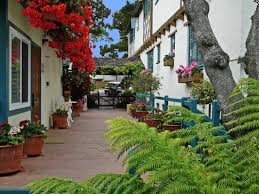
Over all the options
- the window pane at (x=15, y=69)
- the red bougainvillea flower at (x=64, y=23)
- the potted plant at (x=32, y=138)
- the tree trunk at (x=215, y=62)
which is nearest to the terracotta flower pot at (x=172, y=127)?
the red bougainvillea flower at (x=64, y=23)

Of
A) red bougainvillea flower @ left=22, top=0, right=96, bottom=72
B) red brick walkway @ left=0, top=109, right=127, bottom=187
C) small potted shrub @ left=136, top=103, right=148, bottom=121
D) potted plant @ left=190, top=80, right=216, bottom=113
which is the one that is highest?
red bougainvillea flower @ left=22, top=0, right=96, bottom=72

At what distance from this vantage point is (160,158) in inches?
89.3

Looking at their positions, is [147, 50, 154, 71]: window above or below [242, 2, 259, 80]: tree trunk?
above

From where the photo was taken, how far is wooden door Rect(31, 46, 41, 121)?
33.5 ft

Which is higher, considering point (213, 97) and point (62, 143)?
point (213, 97)

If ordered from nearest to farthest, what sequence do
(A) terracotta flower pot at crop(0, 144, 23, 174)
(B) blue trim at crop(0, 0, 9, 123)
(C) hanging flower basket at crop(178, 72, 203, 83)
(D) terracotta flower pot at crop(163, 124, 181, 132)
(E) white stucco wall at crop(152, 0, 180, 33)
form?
(A) terracotta flower pot at crop(0, 144, 23, 174) → (B) blue trim at crop(0, 0, 9, 123) → (D) terracotta flower pot at crop(163, 124, 181, 132) → (C) hanging flower basket at crop(178, 72, 203, 83) → (E) white stucco wall at crop(152, 0, 180, 33)

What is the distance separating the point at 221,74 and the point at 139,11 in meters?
23.1

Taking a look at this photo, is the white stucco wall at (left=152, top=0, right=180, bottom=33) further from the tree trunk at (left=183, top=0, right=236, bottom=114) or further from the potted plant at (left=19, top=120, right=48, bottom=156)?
the tree trunk at (left=183, top=0, right=236, bottom=114)

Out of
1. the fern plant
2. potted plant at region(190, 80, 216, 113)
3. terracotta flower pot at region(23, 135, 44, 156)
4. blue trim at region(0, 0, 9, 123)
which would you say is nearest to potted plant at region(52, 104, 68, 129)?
terracotta flower pot at region(23, 135, 44, 156)

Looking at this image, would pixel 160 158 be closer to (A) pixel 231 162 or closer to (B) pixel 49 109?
(A) pixel 231 162

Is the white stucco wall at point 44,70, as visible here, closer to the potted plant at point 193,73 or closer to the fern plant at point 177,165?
the potted plant at point 193,73

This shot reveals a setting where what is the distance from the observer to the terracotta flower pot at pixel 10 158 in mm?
5980

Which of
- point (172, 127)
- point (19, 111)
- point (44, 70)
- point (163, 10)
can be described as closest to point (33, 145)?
point (19, 111)

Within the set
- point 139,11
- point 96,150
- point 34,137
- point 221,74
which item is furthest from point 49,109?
point 139,11
